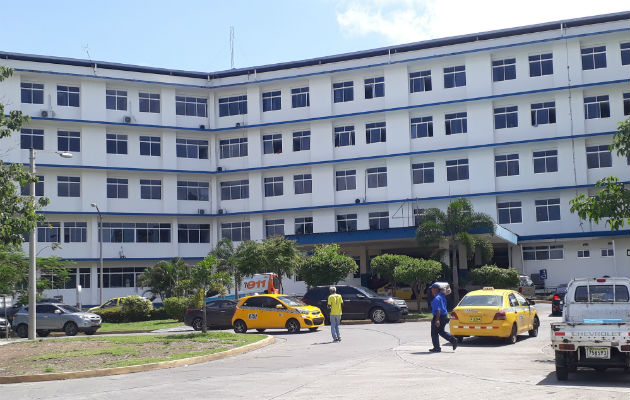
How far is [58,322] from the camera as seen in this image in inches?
1331

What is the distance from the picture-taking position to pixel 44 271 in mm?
46312

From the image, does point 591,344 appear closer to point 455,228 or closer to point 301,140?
point 455,228

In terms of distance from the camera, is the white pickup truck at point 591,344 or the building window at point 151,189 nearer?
the white pickup truck at point 591,344

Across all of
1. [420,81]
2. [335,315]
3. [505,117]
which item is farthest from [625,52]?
[335,315]

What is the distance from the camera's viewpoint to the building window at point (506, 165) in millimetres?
51906

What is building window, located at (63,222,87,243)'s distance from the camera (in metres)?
54.7

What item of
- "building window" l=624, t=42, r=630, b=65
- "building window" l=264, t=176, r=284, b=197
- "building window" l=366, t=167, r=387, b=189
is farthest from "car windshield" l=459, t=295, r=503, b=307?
"building window" l=264, t=176, r=284, b=197

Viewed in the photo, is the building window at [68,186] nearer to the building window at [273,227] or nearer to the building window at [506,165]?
the building window at [273,227]

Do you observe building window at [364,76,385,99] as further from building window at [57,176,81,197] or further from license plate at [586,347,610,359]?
license plate at [586,347,610,359]

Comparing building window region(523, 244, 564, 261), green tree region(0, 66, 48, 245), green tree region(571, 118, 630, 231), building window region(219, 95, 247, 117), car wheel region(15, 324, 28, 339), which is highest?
building window region(219, 95, 247, 117)

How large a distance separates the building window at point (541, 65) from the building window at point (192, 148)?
24.7 meters

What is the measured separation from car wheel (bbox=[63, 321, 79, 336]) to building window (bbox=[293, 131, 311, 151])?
2705 centimetres

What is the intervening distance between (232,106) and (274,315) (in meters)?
33.6

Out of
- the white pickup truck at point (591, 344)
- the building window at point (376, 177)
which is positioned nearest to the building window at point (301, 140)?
the building window at point (376, 177)
